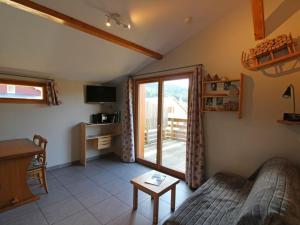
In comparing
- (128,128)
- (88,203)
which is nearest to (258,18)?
(128,128)

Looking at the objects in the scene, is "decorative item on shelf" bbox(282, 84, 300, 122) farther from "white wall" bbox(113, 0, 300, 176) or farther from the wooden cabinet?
the wooden cabinet

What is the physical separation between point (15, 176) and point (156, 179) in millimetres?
1958

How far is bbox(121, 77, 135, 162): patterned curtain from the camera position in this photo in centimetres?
398

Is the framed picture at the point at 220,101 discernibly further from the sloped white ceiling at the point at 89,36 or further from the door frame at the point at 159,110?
the sloped white ceiling at the point at 89,36

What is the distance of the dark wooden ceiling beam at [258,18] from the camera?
6.53 ft

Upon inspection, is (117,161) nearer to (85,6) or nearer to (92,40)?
(92,40)

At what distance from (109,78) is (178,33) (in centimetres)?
202

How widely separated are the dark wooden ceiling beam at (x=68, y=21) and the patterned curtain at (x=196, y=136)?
1.17m

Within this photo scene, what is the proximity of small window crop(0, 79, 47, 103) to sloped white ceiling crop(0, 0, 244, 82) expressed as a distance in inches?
11.7

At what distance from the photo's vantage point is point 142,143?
13.7ft

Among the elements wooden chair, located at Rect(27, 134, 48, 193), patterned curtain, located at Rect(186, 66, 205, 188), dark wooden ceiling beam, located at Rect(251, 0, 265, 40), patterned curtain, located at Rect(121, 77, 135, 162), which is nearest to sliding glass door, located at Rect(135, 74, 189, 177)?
patterned curtain, located at Rect(121, 77, 135, 162)

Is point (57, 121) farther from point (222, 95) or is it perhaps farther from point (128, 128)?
point (222, 95)

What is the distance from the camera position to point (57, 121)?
364 cm

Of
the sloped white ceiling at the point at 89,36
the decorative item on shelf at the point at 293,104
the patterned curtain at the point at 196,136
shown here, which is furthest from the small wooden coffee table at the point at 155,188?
the sloped white ceiling at the point at 89,36
